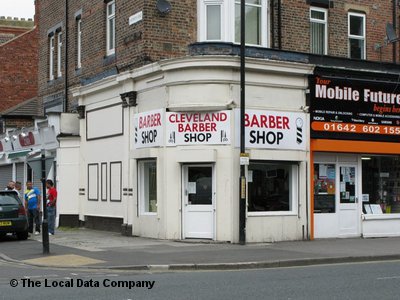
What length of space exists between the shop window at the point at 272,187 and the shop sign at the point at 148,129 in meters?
2.85

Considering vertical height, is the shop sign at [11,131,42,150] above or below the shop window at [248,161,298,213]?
above

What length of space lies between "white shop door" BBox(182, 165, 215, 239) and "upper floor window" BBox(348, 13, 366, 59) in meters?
7.44

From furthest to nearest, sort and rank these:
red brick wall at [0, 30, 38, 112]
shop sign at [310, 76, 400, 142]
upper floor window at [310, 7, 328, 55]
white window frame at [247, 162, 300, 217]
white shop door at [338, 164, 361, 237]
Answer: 1. red brick wall at [0, 30, 38, 112]
2. upper floor window at [310, 7, 328, 55]
3. white shop door at [338, 164, 361, 237]
4. shop sign at [310, 76, 400, 142]
5. white window frame at [247, 162, 300, 217]

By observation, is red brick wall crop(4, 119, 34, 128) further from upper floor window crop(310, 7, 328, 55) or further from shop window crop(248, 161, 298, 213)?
shop window crop(248, 161, 298, 213)

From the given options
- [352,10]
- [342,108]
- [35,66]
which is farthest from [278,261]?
[35,66]

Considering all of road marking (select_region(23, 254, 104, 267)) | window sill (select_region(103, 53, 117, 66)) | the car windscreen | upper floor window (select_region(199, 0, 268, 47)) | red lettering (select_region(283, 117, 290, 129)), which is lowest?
road marking (select_region(23, 254, 104, 267))

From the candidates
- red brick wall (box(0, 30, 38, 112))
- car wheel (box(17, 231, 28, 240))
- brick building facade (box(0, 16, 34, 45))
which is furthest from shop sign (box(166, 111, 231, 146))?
brick building facade (box(0, 16, 34, 45))

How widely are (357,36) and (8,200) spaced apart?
42.1 feet

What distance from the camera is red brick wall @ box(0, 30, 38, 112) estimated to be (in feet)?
118

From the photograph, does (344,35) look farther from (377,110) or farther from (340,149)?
(340,149)

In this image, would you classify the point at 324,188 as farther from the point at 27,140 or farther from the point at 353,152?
the point at 27,140

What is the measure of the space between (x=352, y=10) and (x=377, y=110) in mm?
3832

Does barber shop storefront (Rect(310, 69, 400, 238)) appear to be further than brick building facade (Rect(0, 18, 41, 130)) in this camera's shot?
No

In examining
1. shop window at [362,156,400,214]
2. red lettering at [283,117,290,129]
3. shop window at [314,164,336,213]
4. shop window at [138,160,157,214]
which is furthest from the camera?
shop window at [362,156,400,214]
